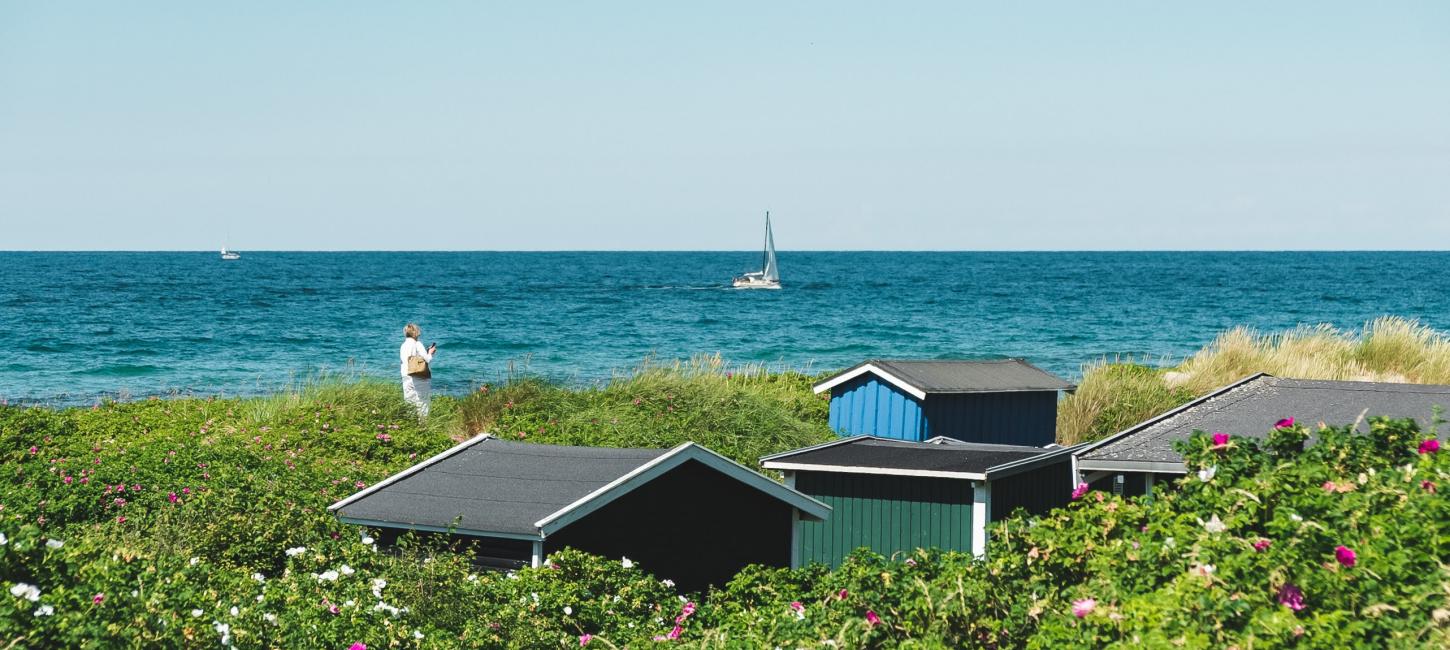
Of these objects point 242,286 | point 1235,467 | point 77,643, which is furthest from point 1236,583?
point 242,286

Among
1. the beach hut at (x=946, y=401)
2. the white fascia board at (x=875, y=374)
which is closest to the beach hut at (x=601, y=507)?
the white fascia board at (x=875, y=374)

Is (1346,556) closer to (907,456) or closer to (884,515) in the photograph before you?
(884,515)

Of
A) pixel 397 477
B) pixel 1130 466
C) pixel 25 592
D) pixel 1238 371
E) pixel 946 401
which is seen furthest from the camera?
pixel 1238 371

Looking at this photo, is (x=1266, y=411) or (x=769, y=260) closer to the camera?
(x=1266, y=411)

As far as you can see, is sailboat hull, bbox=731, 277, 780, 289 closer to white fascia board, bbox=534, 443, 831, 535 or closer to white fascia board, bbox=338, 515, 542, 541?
white fascia board, bbox=534, 443, 831, 535

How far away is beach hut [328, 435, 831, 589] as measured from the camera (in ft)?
33.4

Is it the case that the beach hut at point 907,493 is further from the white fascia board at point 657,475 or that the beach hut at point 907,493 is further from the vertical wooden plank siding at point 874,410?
the vertical wooden plank siding at point 874,410

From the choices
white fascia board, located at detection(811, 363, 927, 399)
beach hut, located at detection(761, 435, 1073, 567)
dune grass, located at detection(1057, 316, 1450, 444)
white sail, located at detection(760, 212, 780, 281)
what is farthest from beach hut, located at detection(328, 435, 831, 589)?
white sail, located at detection(760, 212, 780, 281)

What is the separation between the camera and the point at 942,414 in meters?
17.4

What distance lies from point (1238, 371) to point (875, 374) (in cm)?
1133

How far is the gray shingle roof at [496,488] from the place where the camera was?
10258mm

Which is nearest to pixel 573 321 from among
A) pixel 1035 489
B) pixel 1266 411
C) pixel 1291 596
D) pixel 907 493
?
pixel 1035 489

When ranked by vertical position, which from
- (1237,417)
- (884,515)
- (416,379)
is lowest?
(884,515)

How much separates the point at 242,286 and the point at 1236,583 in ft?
306
